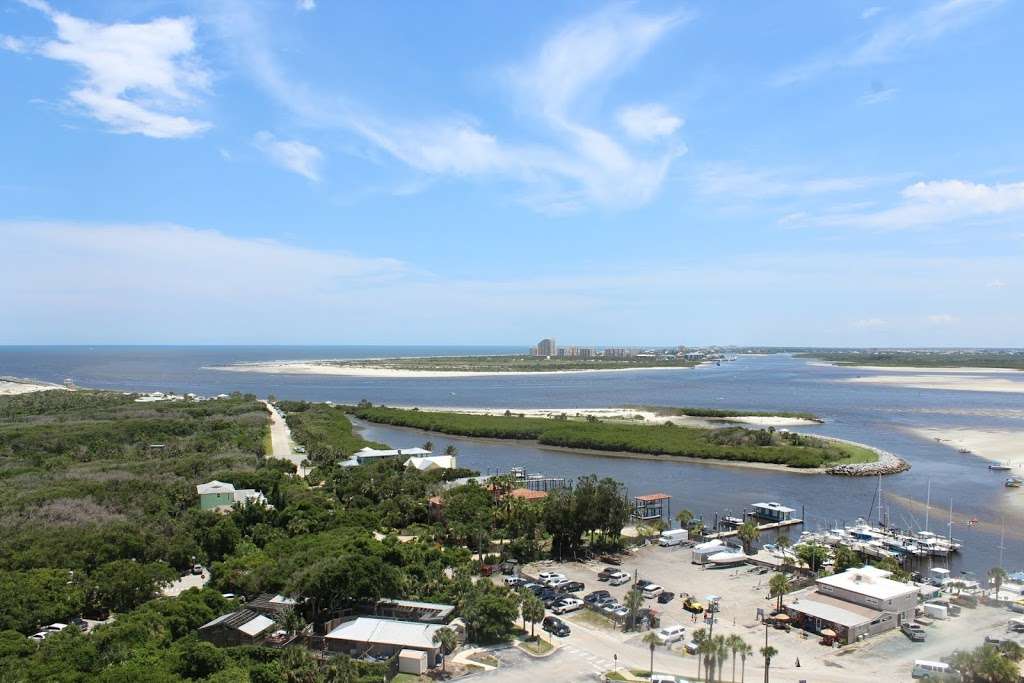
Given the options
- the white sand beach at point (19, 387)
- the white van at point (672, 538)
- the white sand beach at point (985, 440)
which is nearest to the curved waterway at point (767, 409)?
the white sand beach at point (985, 440)

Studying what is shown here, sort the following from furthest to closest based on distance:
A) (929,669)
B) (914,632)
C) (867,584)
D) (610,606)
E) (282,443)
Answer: (282,443) < (867,584) < (610,606) < (914,632) < (929,669)

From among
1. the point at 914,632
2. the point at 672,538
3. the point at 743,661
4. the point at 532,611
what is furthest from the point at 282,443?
the point at 914,632

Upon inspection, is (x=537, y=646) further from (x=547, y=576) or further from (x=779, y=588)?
(x=779, y=588)

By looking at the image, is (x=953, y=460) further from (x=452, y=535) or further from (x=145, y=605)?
(x=145, y=605)

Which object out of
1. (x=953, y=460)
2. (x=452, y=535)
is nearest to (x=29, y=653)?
(x=452, y=535)

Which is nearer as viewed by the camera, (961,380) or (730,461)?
(730,461)

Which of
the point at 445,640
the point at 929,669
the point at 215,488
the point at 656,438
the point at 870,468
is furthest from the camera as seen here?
the point at 656,438

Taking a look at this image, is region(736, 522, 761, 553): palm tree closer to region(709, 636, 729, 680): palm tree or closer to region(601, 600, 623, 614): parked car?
region(601, 600, 623, 614): parked car

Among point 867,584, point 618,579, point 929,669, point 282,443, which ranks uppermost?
point 867,584
